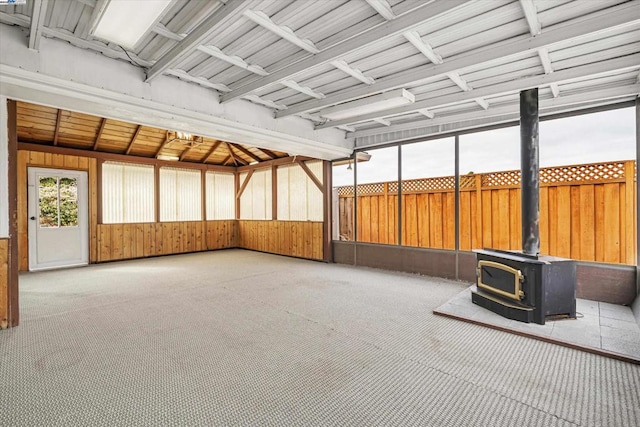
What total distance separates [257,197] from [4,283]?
628 cm

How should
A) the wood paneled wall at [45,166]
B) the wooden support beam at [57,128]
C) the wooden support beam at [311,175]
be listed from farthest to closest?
the wooden support beam at [311,175]
the wood paneled wall at [45,166]
the wooden support beam at [57,128]

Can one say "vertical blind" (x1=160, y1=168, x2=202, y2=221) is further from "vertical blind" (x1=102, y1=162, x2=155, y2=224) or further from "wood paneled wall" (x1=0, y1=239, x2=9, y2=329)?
"wood paneled wall" (x1=0, y1=239, x2=9, y2=329)

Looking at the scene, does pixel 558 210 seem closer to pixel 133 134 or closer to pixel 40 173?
pixel 133 134

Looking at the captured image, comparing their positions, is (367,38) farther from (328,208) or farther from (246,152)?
(246,152)

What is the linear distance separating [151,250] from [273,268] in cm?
374

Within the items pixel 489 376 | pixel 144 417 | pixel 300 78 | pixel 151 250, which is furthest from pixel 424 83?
pixel 151 250

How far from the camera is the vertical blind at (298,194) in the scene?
24.5 ft

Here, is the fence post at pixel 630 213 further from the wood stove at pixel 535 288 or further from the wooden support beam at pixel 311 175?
the wooden support beam at pixel 311 175

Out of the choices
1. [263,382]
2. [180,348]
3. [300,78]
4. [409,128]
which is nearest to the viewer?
[263,382]

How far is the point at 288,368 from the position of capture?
7.88 feet

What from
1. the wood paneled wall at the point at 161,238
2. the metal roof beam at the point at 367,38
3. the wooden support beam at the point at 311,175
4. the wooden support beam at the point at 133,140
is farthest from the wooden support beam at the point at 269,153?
the metal roof beam at the point at 367,38

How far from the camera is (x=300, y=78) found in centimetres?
370

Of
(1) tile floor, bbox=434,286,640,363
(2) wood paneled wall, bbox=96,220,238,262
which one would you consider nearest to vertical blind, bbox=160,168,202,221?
(2) wood paneled wall, bbox=96,220,238,262

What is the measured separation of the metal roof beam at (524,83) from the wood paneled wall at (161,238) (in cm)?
616
